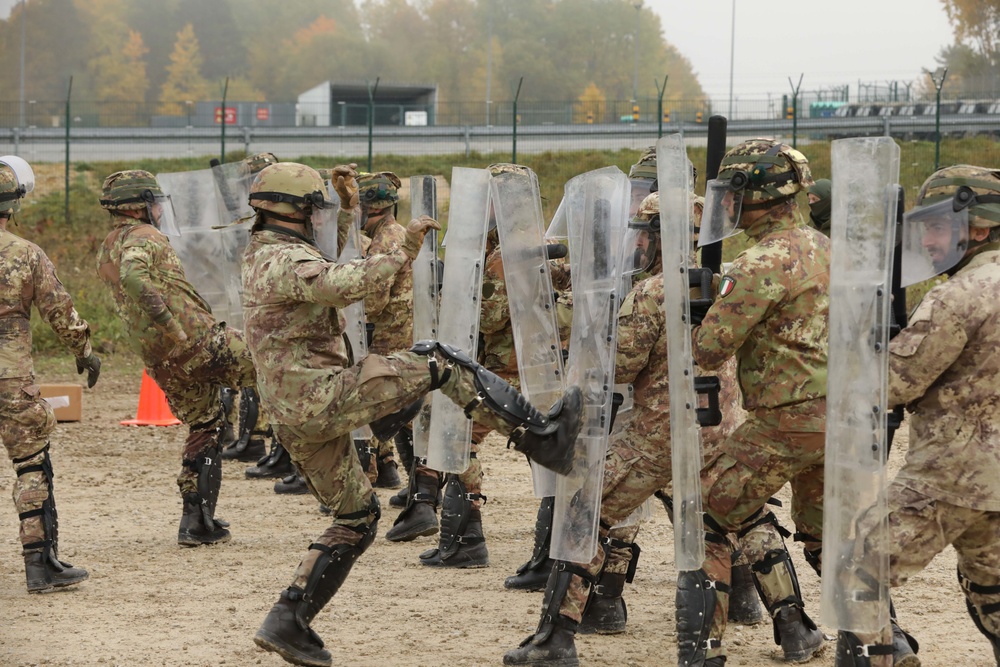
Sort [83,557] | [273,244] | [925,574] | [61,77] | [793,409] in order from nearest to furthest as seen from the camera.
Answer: [793,409] < [273,244] < [925,574] < [83,557] < [61,77]

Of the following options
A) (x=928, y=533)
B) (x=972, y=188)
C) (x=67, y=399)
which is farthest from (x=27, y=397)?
(x=67, y=399)

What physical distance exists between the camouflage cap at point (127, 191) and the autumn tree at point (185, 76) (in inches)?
2529

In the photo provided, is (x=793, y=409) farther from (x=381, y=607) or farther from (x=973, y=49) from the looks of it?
(x=973, y=49)

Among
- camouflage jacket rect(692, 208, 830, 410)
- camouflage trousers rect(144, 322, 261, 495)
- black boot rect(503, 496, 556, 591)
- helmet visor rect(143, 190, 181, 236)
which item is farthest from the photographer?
helmet visor rect(143, 190, 181, 236)

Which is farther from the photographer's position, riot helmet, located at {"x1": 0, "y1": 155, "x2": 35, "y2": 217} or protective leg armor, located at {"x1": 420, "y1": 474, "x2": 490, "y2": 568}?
protective leg armor, located at {"x1": 420, "y1": 474, "x2": 490, "y2": 568}

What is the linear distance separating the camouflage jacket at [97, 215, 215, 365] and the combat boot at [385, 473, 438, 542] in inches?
70.7

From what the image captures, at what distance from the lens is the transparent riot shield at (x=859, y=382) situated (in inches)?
166

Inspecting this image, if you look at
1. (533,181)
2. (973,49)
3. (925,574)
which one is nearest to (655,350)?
(533,181)

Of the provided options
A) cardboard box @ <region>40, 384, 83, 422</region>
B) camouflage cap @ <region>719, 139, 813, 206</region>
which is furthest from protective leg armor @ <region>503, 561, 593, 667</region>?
cardboard box @ <region>40, 384, 83, 422</region>

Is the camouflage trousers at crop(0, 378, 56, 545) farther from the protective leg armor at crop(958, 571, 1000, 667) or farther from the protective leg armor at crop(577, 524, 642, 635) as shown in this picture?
the protective leg armor at crop(958, 571, 1000, 667)

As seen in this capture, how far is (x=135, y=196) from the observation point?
316 inches

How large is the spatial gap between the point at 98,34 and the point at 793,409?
75.8 metres

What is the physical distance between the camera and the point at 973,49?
5262 cm

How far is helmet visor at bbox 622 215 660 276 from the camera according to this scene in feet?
18.5
